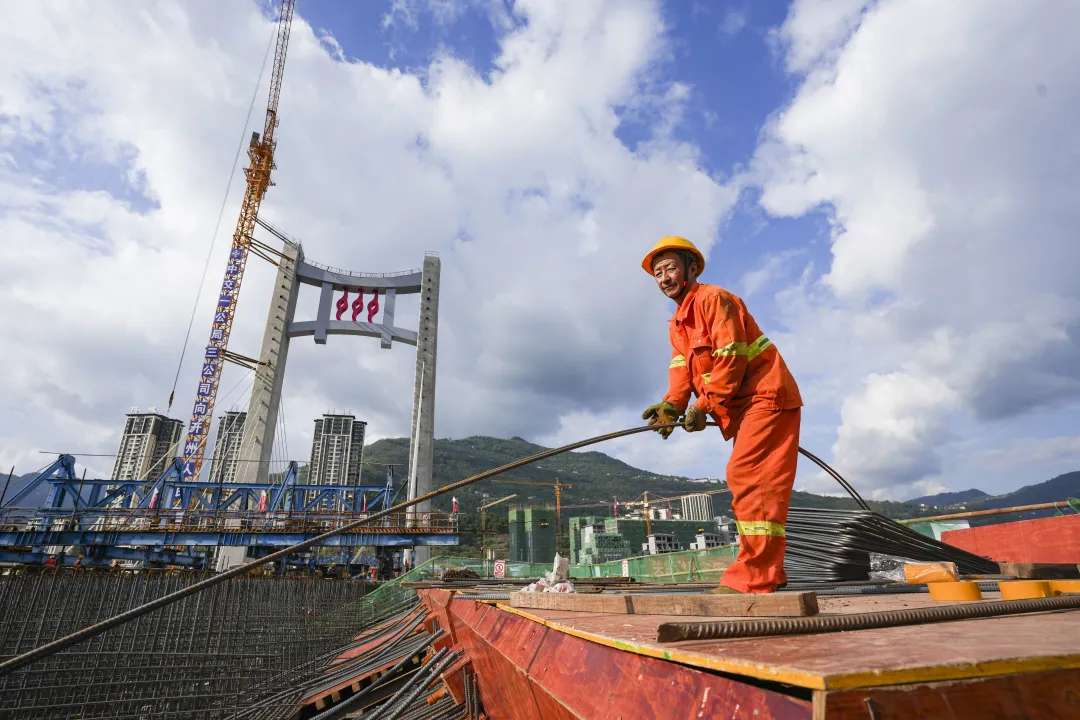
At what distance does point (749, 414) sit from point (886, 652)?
7.21ft

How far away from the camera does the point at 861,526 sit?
183 inches

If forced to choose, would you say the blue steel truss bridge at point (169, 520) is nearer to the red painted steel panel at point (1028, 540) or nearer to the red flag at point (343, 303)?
the red flag at point (343, 303)

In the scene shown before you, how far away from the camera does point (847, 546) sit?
468cm

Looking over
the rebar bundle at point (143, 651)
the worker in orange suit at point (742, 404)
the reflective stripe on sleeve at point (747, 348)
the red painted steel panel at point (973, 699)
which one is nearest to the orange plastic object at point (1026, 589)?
the worker in orange suit at point (742, 404)

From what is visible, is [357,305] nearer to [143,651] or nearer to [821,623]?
[143,651]

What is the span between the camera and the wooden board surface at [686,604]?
141cm

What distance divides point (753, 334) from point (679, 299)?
1.85 ft

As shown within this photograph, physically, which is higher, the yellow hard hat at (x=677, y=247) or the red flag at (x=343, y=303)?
the red flag at (x=343, y=303)

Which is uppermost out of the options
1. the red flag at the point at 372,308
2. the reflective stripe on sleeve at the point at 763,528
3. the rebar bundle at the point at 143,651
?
the red flag at the point at 372,308

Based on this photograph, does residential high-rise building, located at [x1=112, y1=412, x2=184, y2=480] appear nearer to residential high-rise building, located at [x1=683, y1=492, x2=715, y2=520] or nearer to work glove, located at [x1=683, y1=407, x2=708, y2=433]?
work glove, located at [x1=683, y1=407, x2=708, y2=433]

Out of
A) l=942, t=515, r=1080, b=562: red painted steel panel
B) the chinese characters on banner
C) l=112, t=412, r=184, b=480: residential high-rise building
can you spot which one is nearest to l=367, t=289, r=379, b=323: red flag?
the chinese characters on banner

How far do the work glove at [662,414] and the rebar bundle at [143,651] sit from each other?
26.4 ft

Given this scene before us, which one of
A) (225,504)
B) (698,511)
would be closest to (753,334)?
(225,504)

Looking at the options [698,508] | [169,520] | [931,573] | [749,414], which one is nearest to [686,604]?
[749,414]
